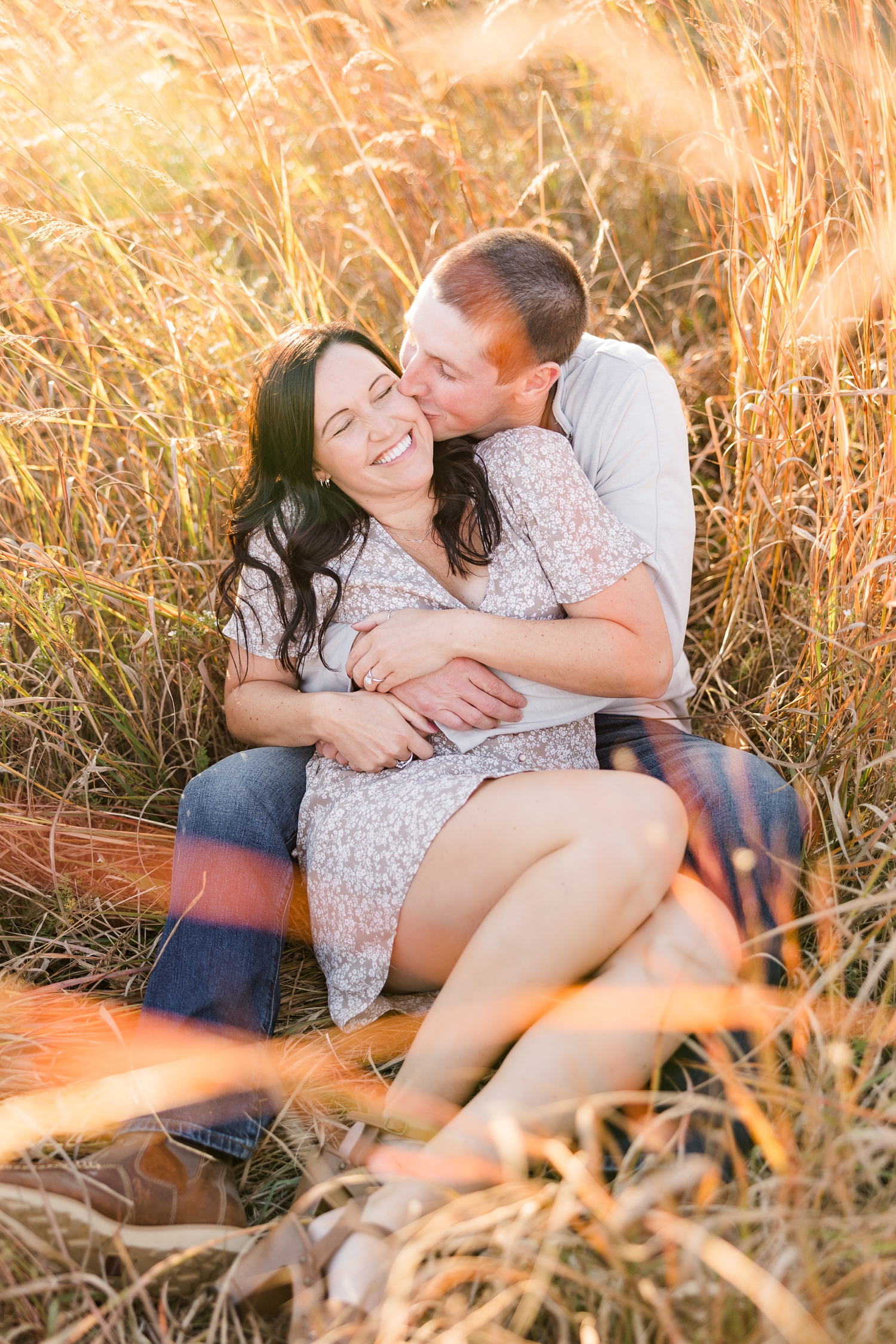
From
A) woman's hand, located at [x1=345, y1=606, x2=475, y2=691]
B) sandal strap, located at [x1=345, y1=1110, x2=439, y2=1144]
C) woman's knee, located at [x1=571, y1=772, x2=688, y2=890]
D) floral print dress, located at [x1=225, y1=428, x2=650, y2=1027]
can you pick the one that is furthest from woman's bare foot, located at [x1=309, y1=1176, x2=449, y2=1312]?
woman's hand, located at [x1=345, y1=606, x2=475, y2=691]

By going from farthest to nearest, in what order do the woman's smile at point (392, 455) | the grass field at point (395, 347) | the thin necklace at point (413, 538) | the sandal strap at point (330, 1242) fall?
the thin necklace at point (413, 538) < the woman's smile at point (392, 455) < the sandal strap at point (330, 1242) < the grass field at point (395, 347)

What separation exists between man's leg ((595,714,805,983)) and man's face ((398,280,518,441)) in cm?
76

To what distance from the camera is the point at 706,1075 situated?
1409 millimetres

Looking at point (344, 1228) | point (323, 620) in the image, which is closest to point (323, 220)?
point (323, 620)

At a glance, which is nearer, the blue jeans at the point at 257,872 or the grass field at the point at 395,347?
the grass field at the point at 395,347

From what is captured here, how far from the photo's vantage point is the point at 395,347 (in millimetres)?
2840

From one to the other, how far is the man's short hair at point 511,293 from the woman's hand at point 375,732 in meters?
0.66

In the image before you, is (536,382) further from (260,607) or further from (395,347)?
(395,347)

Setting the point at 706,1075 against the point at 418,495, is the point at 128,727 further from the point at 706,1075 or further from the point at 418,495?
the point at 706,1075

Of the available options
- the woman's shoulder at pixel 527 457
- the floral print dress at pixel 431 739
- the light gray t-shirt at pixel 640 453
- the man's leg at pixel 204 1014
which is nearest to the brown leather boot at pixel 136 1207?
the man's leg at pixel 204 1014

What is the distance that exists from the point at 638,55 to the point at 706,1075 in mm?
2330

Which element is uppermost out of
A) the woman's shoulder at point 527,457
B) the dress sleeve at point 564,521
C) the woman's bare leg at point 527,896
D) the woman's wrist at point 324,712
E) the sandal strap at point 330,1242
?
the woman's shoulder at point 527,457

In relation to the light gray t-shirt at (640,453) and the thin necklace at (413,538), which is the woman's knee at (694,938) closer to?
the light gray t-shirt at (640,453)

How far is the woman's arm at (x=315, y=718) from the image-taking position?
5.50ft
